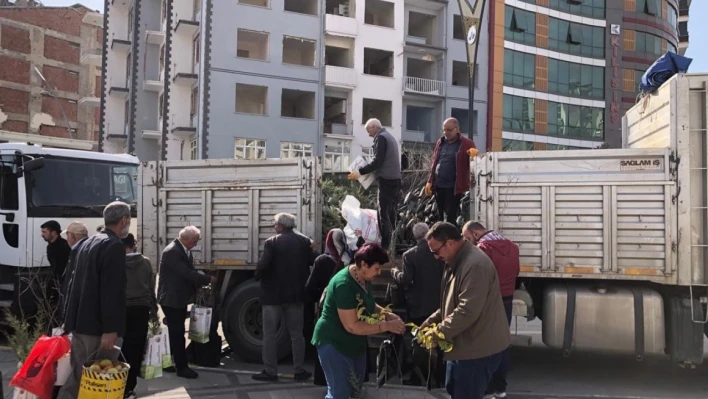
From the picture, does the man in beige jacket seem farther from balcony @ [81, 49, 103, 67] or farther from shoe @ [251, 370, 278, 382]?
balcony @ [81, 49, 103, 67]

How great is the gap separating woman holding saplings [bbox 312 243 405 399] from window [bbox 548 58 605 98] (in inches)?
1400

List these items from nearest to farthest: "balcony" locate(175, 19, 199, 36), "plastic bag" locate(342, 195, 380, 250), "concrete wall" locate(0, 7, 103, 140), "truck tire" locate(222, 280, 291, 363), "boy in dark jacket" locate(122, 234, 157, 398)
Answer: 1. "boy in dark jacket" locate(122, 234, 157, 398)
2. "plastic bag" locate(342, 195, 380, 250)
3. "truck tire" locate(222, 280, 291, 363)
4. "balcony" locate(175, 19, 199, 36)
5. "concrete wall" locate(0, 7, 103, 140)

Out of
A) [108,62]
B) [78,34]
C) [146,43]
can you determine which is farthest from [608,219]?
[78,34]

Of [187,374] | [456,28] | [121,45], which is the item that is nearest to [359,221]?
[187,374]

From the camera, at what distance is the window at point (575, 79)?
37281 mm

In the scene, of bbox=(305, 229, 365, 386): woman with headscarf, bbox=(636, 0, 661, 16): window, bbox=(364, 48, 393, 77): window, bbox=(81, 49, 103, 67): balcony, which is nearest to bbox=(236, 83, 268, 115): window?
bbox=(364, 48, 393, 77): window

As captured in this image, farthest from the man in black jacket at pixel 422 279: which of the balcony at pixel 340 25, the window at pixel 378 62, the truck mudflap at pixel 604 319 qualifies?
the window at pixel 378 62

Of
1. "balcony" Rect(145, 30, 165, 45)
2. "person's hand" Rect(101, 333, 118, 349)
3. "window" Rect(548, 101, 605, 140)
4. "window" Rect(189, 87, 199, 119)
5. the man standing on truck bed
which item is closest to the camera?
"person's hand" Rect(101, 333, 118, 349)

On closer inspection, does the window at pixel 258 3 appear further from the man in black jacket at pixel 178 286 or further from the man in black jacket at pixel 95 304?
the man in black jacket at pixel 95 304

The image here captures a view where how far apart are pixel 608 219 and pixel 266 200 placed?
3.79 metres

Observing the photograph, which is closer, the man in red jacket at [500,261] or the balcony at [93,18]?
the man in red jacket at [500,261]

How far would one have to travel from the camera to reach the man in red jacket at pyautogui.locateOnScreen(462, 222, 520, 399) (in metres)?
5.88

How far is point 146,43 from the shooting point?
35375 millimetres

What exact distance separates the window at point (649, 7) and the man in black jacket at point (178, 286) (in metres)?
40.2
